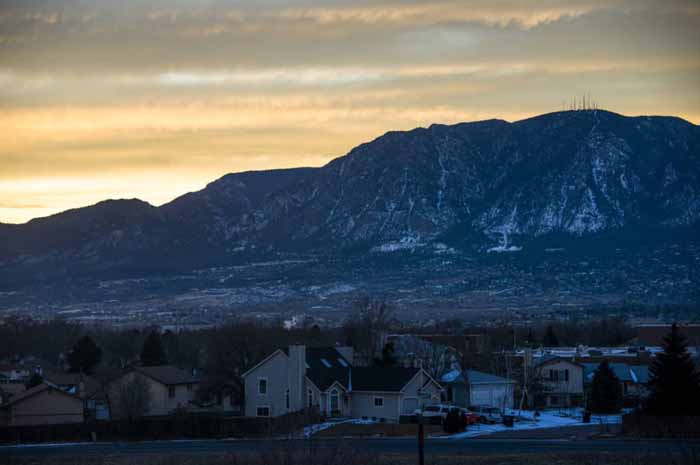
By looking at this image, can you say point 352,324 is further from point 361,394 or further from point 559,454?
point 559,454

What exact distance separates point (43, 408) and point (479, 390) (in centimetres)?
2685

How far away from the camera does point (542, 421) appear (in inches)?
2987

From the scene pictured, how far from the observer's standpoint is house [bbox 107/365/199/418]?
8169 centimetres

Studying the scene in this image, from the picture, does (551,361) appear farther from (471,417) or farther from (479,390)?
(471,417)

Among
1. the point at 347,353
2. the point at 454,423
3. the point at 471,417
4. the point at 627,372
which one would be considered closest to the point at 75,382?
the point at 347,353

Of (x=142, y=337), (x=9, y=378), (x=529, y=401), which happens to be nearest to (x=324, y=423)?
(x=529, y=401)

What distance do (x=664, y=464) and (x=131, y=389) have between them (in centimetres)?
4097

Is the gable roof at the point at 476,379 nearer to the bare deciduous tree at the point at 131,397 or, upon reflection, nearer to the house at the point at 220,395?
the house at the point at 220,395

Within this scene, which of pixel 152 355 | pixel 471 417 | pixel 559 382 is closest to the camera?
pixel 471 417

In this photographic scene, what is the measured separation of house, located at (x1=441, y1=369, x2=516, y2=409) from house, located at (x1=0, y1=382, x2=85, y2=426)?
A: 2328 centimetres

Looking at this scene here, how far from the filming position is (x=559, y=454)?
173ft

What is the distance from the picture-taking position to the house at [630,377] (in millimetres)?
90300

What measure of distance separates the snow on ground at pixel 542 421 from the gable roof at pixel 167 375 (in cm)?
2204

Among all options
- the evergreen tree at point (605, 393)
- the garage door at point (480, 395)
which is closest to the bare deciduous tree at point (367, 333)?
the garage door at point (480, 395)
